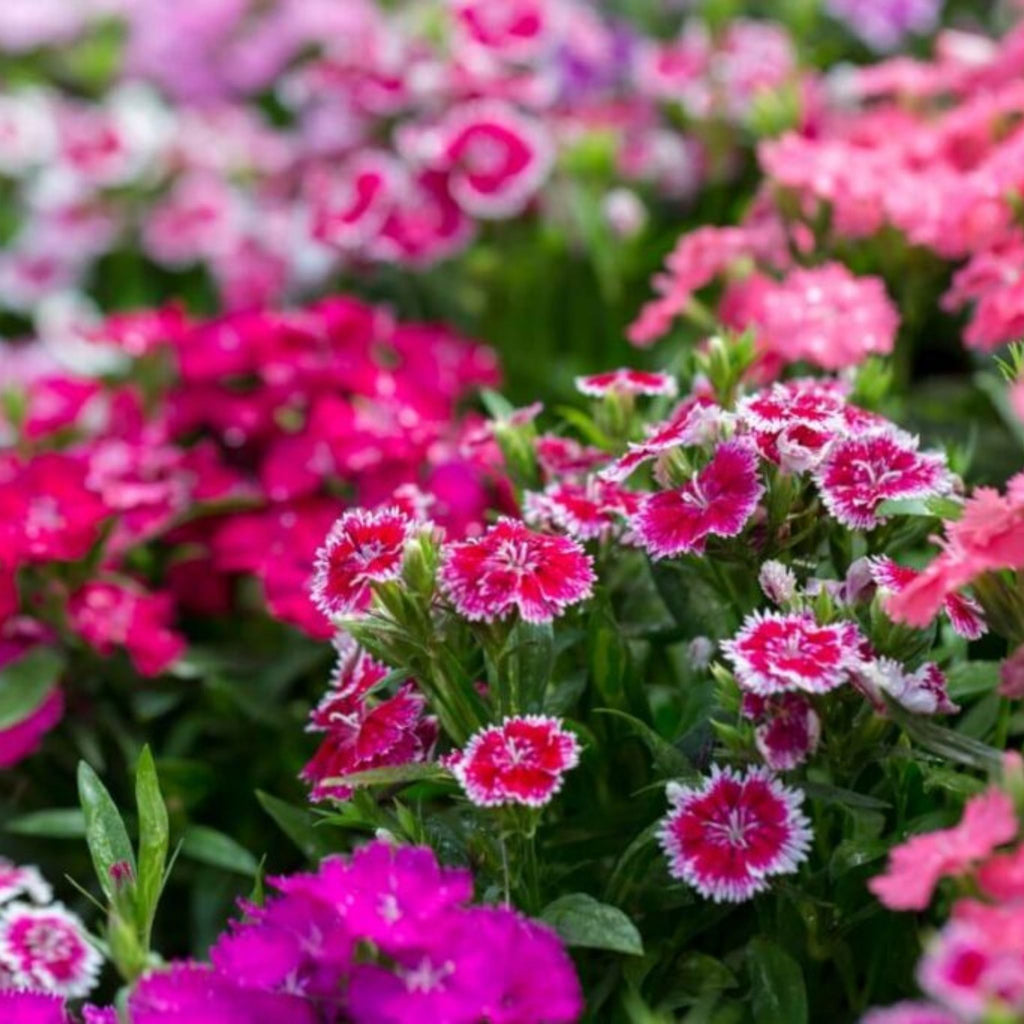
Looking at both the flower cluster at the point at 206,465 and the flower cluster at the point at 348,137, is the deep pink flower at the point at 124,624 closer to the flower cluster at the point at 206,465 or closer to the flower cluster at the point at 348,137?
the flower cluster at the point at 206,465

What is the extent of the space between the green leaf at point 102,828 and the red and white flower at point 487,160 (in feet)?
3.77

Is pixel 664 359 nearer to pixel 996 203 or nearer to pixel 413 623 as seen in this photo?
pixel 996 203

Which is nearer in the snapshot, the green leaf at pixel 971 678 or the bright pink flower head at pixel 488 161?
the green leaf at pixel 971 678

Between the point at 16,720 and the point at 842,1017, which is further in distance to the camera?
the point at 16,720

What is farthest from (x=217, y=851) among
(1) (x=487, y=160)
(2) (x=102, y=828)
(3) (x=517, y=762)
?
(1) (x=487, y=160)

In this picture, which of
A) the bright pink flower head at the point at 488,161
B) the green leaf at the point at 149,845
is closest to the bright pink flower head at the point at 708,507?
the green leaf at the point at 149,845

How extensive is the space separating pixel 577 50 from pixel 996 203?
38.6 inches

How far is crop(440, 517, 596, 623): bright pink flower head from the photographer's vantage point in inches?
45.6

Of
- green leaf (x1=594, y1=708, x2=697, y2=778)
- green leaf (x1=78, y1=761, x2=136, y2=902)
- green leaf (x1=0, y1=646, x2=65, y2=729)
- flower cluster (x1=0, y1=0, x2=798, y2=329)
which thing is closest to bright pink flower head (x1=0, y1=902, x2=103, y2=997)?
green leaf (x1=78, y1=761, x2=136, y2=902)

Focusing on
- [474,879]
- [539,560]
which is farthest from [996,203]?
[474,879]

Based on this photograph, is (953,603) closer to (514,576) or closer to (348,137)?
(514,576)

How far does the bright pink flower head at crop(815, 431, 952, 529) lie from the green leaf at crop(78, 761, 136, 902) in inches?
22.9

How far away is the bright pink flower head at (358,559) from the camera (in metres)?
1.19

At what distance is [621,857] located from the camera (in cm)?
124
